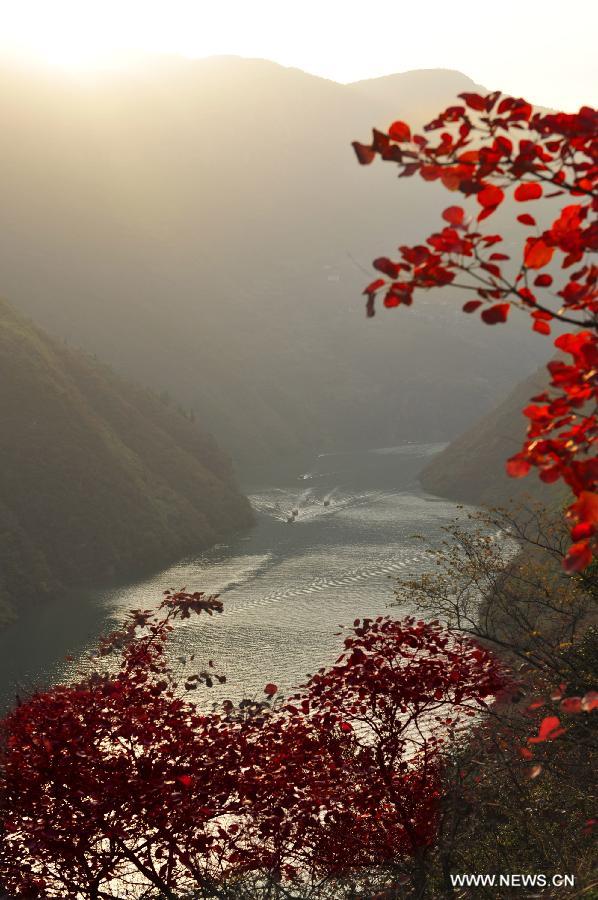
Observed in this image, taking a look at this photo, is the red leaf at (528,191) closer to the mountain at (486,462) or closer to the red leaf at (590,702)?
the red leaf at (590,702)

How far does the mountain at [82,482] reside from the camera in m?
65.8

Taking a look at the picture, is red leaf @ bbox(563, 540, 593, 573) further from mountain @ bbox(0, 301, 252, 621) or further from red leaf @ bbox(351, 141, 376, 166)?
A: mountain @ bbox(0, 301, 252, 621)

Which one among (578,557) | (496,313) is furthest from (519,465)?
(496,313)

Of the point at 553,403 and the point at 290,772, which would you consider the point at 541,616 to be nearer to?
the point at 290,772

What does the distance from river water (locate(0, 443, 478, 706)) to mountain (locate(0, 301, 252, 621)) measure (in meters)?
3.60

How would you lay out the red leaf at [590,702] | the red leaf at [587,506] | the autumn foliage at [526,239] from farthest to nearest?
the red leaf at [590,702] → the autumn foliage at [526,239] → the red leaf at [587,506]

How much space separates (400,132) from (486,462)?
96.8m

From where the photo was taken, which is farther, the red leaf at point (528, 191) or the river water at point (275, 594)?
the river water at point (275, 594)

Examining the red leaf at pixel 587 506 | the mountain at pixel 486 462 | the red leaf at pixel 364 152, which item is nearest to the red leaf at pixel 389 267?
the red leaf at pixel 364 152

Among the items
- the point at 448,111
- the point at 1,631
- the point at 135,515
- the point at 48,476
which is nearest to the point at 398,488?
the point at 135,515

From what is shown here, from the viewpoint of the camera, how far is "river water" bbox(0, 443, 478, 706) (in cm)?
4281

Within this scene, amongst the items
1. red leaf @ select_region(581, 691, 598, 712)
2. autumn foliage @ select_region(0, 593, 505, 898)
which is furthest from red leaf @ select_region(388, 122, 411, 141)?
autumn foliage @ select_region(0, 593, 505, 898)

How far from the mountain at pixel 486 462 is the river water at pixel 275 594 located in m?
4.28

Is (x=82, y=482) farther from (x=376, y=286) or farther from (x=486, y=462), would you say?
(x=376, y=286)
